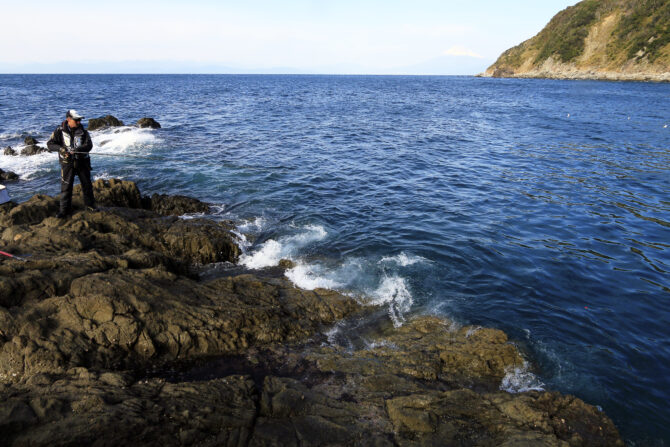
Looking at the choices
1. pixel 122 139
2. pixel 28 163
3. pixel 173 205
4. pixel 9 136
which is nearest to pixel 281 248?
pixel 173 205

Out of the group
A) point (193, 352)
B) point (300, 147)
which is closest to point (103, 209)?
point (193, 352)

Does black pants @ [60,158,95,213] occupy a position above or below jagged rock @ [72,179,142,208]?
above

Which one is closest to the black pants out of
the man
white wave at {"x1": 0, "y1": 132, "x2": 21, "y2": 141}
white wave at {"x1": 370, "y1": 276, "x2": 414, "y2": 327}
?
the man

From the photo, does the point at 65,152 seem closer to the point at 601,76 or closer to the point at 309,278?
the point at 309,278

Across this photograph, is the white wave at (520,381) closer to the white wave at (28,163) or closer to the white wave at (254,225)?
the white wave at (254,225)

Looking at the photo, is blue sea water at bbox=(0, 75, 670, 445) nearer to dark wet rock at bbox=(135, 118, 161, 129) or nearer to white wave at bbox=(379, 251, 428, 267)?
white wave at bbox=(379, 251, 428, 267)

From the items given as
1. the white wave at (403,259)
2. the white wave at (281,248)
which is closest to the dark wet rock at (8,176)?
the white wave at (281,248)

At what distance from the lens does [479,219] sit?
13.3 meters

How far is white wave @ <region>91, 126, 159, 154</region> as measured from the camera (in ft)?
74.9

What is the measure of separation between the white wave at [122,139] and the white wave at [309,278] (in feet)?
60.7

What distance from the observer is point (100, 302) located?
5766 mm

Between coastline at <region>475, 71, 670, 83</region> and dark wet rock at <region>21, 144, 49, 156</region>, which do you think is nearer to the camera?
dark wet rock at <region>21, 144, 49, 156</region>

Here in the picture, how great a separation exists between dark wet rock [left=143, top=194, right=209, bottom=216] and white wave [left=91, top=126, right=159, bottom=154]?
11.8 meters

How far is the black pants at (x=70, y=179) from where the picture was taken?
909 cm
